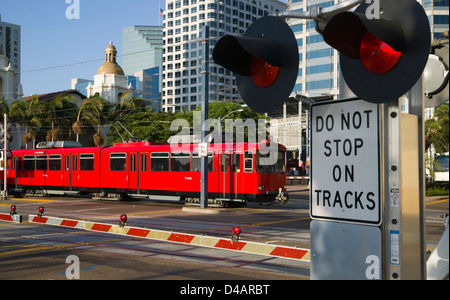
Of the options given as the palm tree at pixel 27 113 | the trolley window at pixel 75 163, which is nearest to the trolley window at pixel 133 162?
the trolley window at pixel 75 163

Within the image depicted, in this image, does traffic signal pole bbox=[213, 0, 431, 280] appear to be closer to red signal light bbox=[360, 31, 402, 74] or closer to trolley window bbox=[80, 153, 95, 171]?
red signal light bbox=[360, 31, 402, 74]

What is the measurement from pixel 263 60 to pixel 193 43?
144m

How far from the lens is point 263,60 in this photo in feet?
11.7

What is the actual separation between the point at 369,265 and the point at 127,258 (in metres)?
8.30

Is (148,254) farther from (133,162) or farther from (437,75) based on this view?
(133,162)

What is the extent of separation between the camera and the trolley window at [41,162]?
34062mm

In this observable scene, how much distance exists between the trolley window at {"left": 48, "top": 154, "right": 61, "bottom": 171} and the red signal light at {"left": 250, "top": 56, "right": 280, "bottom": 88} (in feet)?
103

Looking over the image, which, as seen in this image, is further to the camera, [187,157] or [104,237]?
[187,157]

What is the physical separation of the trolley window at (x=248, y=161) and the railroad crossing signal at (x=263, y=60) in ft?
65.1

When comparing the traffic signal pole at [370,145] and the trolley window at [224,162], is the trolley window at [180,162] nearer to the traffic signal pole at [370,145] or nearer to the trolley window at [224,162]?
the trolley window at [224,162]

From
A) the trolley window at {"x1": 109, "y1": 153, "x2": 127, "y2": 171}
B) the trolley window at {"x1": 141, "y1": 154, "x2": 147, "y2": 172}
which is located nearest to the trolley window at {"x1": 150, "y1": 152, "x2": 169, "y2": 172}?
the trolley window at {"x1": 141, "y1": 154, "x2": 147, "y2": 172}

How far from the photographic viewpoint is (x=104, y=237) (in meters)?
13.8
